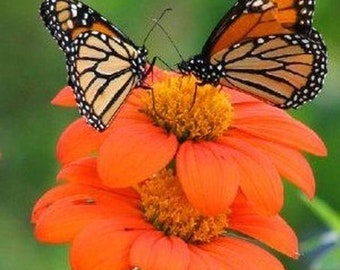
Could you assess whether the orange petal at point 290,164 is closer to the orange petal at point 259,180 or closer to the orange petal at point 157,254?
the orange petal at point 259,180

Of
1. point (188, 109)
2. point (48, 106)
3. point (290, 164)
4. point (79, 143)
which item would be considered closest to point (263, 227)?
point (290, 164)

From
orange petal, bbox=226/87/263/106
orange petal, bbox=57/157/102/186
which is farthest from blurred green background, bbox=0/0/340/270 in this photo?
orange petal, bbox=57/157/102/186

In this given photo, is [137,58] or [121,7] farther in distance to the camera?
[121,7]

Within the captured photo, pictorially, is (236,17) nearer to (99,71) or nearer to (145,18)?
(99,71)

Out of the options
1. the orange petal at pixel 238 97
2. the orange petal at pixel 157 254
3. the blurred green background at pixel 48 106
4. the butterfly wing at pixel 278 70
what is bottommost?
the blurred green background at pixel 48 106

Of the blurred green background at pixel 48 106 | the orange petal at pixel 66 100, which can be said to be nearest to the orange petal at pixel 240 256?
the orange petal at pixel 66 100

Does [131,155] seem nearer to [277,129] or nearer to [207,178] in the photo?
[207,178]

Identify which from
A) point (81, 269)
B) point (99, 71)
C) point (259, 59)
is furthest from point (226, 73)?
point (81, 269)
